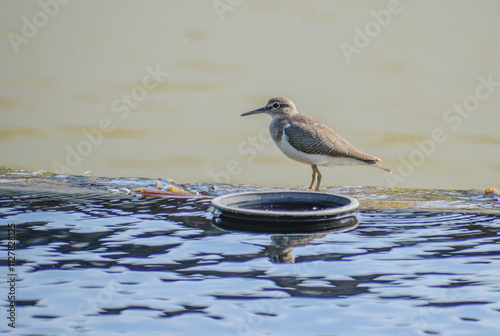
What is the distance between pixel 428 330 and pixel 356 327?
1.21 feet

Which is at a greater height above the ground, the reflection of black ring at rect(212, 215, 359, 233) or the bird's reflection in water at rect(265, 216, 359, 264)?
the reflection of black ring at rect(212, 215, 359, 233)

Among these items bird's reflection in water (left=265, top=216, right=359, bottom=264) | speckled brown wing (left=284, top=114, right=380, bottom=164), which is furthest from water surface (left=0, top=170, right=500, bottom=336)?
speckled brown wing (left=284, top=114, right=380, bottom=164)

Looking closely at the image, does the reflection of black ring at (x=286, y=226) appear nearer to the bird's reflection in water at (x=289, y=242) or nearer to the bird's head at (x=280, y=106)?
the bird's reflection in water at (x=289, y=242)

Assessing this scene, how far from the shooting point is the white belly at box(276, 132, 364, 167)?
9.63 meters

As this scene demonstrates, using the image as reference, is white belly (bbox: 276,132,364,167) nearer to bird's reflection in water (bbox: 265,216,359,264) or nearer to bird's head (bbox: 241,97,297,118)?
bird's head (bbox: 241,97,297,118)

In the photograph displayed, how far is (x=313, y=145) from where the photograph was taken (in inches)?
377

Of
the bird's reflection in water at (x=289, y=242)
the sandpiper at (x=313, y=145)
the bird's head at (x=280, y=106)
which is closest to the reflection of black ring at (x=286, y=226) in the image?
the bird's reflection in water at (x=289, y=242)

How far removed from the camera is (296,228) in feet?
19.9

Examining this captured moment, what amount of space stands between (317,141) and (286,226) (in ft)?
12.0

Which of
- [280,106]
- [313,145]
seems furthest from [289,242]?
[280,106]

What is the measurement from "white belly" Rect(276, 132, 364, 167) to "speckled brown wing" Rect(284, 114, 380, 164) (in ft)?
0.16

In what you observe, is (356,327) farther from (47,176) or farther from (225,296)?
(47,176)

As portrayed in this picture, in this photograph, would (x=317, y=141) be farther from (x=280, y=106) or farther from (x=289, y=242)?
(x=289, y=242)

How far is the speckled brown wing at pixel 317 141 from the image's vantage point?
959cm
